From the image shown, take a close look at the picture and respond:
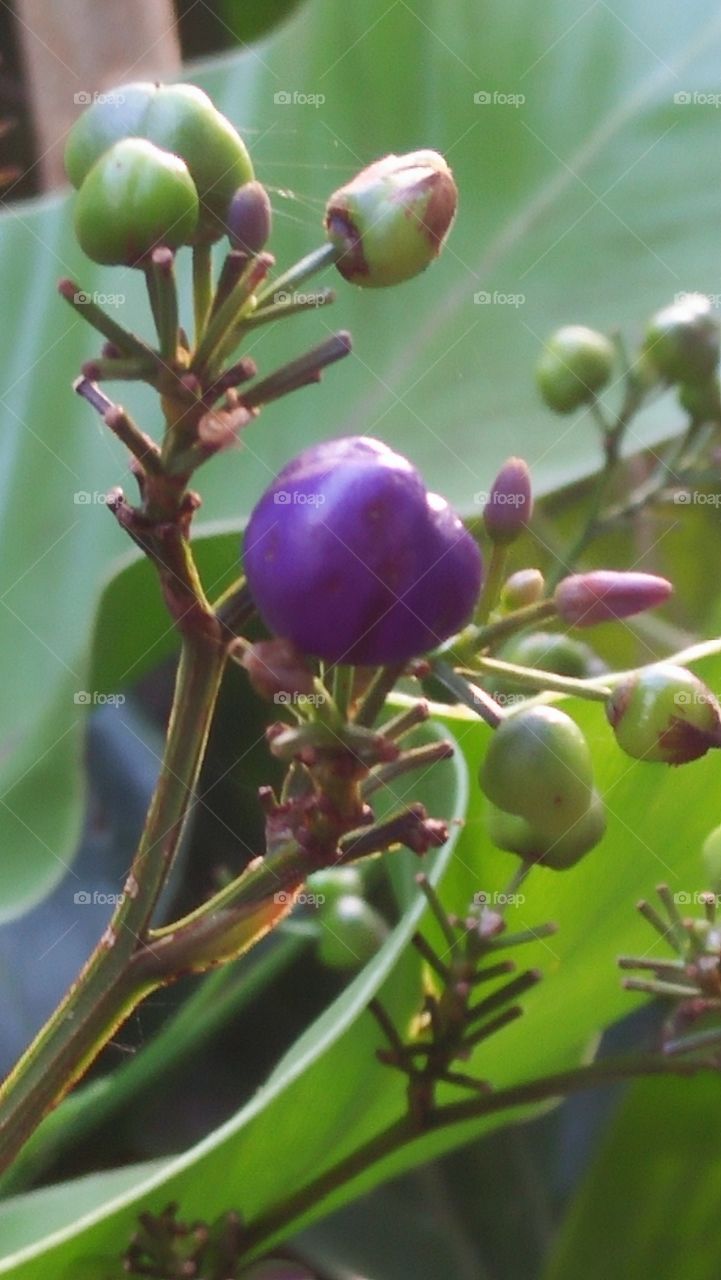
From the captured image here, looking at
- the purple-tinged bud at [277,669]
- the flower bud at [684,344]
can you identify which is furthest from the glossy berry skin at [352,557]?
the flower bud at [684,344]

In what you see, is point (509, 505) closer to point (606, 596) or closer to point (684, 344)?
point (606, 596)

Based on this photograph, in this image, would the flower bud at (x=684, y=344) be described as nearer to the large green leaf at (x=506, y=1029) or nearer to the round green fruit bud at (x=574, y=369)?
the round green fruit bud at (x=574, y=369)

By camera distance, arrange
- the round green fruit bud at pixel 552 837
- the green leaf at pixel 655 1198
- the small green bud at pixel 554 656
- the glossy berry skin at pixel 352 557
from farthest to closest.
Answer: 1. the green leaf at pixel 655 1198
2. the small green bud at pixel 554 656
3. the round green fruit bud at pixel 552 837
4. the glossy berry skin at pixel 352 557

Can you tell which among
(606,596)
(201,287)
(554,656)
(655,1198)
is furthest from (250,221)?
(655,1198)

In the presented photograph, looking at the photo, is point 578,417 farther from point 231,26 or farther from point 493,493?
point 231,26

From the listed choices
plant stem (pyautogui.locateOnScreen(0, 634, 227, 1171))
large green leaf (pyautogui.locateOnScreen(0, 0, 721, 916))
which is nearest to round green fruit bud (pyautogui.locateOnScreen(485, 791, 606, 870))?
plant stem (pyautogui.locateOnScreen(0, 634, 227, 1171))

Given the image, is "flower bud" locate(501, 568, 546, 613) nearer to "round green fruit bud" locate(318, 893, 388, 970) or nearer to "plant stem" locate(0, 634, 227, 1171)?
"plant stem" locate(0, 634, 227, 1171)
